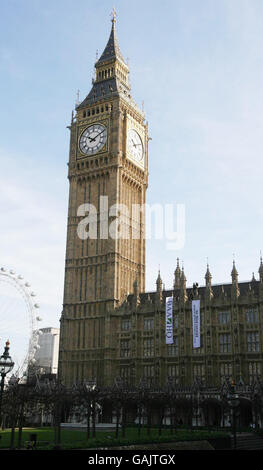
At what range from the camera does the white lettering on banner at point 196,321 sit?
77.2 meters

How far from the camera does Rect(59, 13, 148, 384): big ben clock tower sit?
3531 inches

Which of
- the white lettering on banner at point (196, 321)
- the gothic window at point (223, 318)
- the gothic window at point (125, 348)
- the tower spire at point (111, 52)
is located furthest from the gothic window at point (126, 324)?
the tower spire at point (111, 52)

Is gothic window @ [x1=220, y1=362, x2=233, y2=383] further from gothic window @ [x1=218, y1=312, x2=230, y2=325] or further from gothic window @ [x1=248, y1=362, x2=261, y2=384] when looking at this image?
gothic window @ [x1=218, y1=312, x2=230, y2=325]

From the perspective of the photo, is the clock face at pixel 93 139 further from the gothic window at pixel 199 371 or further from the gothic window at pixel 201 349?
the gothic window at pixel 199 371

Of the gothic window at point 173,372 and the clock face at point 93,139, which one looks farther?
the clock face at point 93,139

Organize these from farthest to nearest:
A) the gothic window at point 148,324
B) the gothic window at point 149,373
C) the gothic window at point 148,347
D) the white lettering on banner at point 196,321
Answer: the gothic window at point 148,324
the gothic window at point 148,347
the gothic window at point 149,373
the white lettering on banner at point 196,321

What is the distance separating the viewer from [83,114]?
105 metres

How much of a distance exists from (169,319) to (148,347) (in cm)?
648

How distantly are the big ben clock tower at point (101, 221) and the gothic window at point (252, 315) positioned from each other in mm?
23566

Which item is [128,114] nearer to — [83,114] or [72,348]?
[83,114]

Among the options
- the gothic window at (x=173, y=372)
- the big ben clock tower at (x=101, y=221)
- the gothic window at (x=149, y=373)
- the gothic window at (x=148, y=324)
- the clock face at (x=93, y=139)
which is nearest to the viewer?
the gothic window at (x=173, y=372)

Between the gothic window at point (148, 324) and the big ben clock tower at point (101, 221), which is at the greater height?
the big ben clock tower at point (101, 221)

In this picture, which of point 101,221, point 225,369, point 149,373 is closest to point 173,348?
point 149,373
